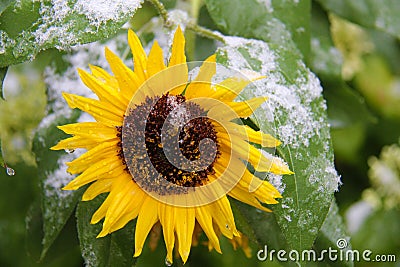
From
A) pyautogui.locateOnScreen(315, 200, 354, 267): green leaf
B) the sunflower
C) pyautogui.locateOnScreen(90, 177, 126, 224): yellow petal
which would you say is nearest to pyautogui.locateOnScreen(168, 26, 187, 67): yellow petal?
the sunflower

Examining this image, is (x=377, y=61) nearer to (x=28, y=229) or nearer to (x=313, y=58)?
(x=313, y=58)

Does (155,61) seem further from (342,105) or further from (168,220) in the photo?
(342,105)

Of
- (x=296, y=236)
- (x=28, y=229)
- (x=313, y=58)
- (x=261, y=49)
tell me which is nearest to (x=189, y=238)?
(x=296, y=236)

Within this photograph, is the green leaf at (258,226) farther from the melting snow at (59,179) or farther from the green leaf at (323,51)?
the green leaf at (323,51)

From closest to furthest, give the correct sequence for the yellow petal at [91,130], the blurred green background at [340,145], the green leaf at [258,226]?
1. the yellow petal at [91,130]
2. the green leaf at [258,226]
3. the blurred green background at [340,145]

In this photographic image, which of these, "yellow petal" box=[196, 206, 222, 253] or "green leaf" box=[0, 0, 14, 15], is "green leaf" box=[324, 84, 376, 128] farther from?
"green leaf" box=[0, 0, 14, 15]

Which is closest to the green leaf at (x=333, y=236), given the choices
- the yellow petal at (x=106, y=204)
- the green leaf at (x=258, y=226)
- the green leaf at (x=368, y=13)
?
the green leaf at (x=258, y=226)

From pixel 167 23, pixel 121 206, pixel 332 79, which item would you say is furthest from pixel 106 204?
pixel 332 79
